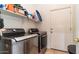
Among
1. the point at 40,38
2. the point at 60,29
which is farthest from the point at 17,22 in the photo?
the point at 60,29

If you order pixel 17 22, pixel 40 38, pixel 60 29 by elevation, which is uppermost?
pixel 17 22

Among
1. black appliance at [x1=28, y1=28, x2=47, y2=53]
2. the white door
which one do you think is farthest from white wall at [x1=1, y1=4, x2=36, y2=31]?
the white door

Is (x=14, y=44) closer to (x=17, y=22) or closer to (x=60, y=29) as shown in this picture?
(x=17, y=22)

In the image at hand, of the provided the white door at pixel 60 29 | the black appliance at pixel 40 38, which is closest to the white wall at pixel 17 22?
the black appliance at pixel 40 38

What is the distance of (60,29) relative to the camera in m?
1.60

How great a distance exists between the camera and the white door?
155 centimetres

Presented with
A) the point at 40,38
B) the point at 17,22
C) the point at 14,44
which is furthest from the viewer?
the point at 40,38

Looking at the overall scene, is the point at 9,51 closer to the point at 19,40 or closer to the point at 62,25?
the point at 19,40

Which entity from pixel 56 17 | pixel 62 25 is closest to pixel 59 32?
pixel 62 25

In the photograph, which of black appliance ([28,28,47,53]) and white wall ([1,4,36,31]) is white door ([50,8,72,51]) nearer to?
black appliance ([28,28,47,53])

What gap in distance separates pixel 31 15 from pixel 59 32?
575mm

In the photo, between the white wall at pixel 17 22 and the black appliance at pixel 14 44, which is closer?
the black appliance at pixel 14 44

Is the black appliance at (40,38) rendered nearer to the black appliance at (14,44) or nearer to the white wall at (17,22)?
the white wall at (17,22)

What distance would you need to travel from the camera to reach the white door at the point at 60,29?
5.08ft
